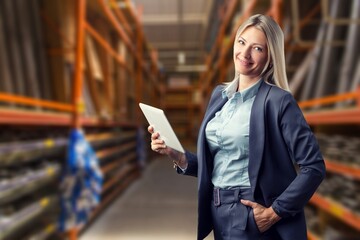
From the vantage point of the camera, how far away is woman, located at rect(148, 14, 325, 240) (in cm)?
29

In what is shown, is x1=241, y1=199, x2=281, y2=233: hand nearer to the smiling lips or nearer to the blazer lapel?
the blazer lapel

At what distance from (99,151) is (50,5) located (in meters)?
1.62

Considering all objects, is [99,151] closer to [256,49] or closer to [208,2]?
→ [256,49]

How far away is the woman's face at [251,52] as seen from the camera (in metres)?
0.29

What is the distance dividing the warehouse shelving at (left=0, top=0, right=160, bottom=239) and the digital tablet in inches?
30.9

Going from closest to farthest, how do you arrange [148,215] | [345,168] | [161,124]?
1. [161,124]
2. [345,168]
3. [148,215]

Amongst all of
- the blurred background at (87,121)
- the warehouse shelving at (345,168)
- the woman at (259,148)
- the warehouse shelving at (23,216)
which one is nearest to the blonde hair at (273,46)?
the woman at (259,148)

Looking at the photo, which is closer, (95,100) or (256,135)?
(256,135)

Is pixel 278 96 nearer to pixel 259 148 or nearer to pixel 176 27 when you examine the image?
pixel 259 148

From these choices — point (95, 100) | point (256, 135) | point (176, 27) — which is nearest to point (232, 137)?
point (256, 135)

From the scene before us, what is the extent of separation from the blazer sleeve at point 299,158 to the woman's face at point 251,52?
43mm

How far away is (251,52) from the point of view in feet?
0.97

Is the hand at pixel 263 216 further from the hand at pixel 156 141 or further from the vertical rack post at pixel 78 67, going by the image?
the vertical rack post at pixel 78 67

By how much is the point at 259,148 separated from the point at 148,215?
334 cm
